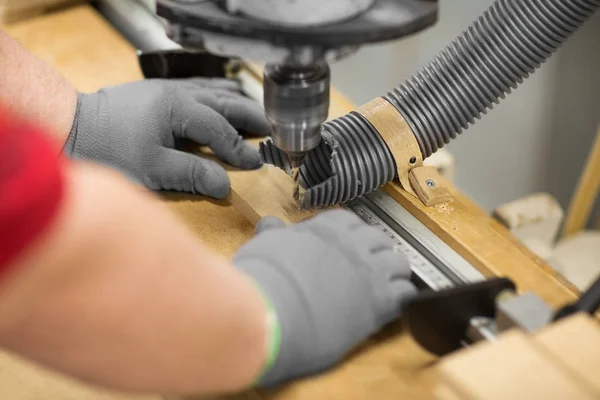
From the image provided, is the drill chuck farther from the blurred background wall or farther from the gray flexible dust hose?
the blurred background wall

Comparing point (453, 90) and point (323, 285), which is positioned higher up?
point (453, 90)

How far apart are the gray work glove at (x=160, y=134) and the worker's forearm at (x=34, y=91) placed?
2 cm

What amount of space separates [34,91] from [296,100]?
1.34 feet

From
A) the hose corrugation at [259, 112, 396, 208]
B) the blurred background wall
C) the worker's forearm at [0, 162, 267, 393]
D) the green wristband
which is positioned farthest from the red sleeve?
the blurred background wall

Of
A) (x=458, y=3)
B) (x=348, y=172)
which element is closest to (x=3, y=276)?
(x=348, y=172)

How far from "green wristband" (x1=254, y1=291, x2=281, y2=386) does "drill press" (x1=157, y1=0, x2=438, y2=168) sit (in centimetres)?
20

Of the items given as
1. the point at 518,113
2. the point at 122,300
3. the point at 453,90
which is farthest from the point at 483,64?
the point at 518,113

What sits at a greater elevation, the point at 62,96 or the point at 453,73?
the point at 453,73

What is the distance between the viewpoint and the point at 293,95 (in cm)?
Result: 62

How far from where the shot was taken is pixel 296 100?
2.05 feet

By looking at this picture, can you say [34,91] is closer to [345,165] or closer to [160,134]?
[160,134]

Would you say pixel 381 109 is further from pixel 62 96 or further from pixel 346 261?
pixel 62 96

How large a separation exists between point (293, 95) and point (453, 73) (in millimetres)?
235

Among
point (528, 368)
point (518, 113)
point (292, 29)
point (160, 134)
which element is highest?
point (292, 29)
